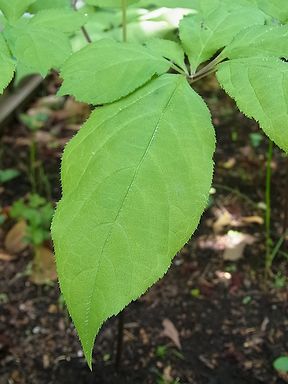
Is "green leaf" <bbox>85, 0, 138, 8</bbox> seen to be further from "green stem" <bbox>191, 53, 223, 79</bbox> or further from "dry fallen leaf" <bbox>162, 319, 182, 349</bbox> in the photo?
"dry fallen leaf" <bbox>162, 319, 182, 349</bbox>

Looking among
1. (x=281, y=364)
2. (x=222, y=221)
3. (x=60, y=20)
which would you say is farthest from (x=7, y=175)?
(x=60, y=20)

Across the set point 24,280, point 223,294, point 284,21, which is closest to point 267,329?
point 223,294

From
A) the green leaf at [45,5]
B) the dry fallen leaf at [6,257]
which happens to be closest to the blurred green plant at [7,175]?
the dry fallen leaf at [6,257]

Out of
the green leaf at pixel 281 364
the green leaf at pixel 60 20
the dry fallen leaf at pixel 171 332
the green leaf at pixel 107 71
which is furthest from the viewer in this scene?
the dry fallen leaf at pixel 171 332

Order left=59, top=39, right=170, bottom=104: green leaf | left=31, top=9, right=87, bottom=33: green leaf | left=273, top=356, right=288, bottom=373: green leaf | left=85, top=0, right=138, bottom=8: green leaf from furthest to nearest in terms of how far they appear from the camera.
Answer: left=273, top=356, right=288, bottom=373: green leaf, left=85, top=0, right=138, bottom=8: green leaf, left=31, top=9, right=87, bottom=33: green leaf, left=59, top=39, right=170, bottom=104: green leaf

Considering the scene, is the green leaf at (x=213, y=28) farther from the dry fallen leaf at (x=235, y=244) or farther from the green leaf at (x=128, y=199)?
the dry fallen leaf at (x=235, y=244)

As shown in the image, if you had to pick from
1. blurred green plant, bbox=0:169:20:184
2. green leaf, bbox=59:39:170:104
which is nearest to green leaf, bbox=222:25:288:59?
green leaf, bbox=59:39:170:104
